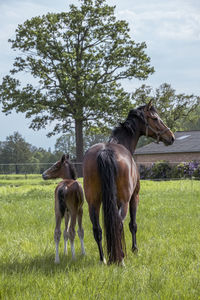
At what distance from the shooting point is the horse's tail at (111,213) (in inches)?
199

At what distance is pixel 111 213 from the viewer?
509 centimetres

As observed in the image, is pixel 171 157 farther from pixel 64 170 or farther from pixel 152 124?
pixel 64 170

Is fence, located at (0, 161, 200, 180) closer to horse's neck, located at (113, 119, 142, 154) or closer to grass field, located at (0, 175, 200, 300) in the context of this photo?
grass field, located at (0, 175, 200, 300)

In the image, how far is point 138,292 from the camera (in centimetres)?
384

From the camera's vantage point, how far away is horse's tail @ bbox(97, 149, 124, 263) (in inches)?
199

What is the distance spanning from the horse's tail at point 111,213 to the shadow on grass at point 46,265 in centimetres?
40

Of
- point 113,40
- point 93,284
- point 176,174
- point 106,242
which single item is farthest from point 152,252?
point 113,40

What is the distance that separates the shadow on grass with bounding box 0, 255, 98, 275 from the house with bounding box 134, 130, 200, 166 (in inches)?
1206

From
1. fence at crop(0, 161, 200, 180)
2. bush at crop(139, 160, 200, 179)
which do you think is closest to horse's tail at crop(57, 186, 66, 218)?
fence at crop(0, 161, 200, 180)

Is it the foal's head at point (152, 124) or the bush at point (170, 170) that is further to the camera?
the bush at point (170, 170)

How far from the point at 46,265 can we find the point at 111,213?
1177mm

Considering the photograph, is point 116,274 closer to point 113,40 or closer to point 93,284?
point 93,284

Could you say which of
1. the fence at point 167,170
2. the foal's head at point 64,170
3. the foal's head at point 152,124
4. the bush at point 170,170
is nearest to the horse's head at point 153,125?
the foal's head at point 152,124

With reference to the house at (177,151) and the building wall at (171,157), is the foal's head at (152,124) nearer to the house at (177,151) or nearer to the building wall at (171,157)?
the building wall at (171,157)
